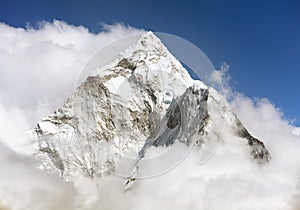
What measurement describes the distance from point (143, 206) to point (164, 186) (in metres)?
11.3

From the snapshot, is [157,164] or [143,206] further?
[143,206]

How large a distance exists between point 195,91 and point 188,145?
2244 centimetres

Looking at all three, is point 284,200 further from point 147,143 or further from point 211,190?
point 147,143

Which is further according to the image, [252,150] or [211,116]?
[252,150]

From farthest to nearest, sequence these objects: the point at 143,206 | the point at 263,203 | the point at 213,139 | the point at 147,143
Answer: the point at 147,143 < the point at 143,206 < the point at 263,203 < the point at 213,139

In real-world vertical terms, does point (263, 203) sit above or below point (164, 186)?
below

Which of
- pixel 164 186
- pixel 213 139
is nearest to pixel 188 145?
pixel 213 139

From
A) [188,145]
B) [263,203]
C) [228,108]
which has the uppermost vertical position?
[228,108]

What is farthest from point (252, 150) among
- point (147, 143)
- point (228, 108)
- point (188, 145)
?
point (147, 143)

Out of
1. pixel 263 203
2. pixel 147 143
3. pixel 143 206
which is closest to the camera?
pixel 263 203

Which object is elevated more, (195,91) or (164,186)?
(195,91)

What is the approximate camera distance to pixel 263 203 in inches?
6624

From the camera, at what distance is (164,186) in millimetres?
184375

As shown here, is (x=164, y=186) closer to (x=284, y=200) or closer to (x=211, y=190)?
(x=211, y=190)
